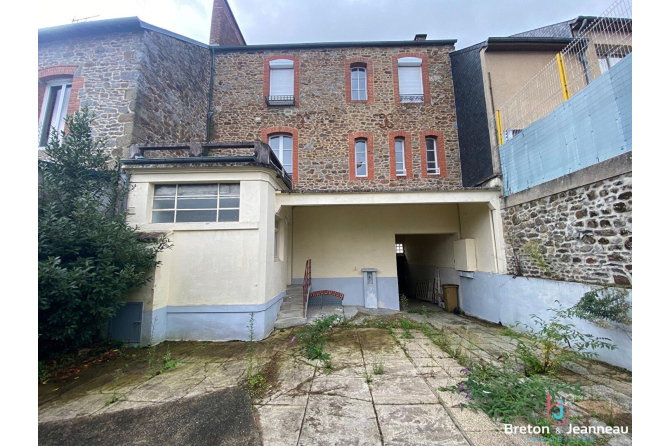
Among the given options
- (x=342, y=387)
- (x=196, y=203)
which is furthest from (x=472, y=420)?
(x=196, y=203)

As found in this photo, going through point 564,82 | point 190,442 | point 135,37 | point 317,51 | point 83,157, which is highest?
point 317,51

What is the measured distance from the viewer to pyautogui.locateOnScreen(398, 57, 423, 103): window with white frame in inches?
376

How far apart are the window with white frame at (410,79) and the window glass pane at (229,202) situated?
24.5 feet

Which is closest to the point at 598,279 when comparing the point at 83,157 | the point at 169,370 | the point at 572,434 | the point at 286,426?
the point at 572,434

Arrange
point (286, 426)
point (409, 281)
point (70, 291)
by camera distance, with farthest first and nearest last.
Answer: point (409, 281) < point (70, 291) < point (286, 426)

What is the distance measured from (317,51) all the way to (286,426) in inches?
446

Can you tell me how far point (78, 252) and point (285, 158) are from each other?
6.38 meters

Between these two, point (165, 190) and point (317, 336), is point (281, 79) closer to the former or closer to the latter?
point (165, 190)

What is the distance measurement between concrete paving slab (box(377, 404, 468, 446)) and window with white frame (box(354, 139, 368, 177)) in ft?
24.3

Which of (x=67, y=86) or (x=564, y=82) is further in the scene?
(x=67, y=86)

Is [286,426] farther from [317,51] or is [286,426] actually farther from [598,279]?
[317,51]

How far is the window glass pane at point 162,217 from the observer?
5.41 m

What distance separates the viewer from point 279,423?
257cm

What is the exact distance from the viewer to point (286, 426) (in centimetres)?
251
